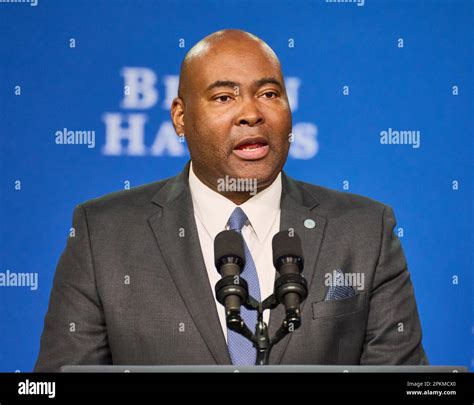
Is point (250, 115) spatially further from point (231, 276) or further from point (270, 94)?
point (231, 276)

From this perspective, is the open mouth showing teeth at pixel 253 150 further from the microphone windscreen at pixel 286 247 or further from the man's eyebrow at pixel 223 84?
the microphone windscreen at pixel 286 247

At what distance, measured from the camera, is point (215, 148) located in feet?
6.90

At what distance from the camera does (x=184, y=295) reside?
6.39 ft

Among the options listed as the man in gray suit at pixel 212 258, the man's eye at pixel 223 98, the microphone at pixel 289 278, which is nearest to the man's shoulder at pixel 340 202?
the man in gray suit at pixel 212 258

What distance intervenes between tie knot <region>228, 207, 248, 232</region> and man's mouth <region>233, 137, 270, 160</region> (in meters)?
0.13

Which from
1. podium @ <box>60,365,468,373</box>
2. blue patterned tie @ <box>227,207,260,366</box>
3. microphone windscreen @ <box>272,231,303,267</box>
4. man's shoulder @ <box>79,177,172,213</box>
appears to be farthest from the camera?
man's shoulder @ <box>79,177,172,213</box>

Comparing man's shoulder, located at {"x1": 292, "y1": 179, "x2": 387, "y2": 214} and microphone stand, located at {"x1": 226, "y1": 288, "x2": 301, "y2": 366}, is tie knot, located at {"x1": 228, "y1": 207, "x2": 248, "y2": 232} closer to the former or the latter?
man's shoulder, located at {"x1": 292, "y1": 179, "x2": 387, "y2": 214}

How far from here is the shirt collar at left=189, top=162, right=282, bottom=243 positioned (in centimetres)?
208

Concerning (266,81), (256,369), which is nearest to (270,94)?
(266,81)

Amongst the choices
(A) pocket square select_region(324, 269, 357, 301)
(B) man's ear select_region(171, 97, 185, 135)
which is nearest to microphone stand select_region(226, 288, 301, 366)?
(A) pocket square select_region(324, 269, 357, 301)

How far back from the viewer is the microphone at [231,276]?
52.3 inches

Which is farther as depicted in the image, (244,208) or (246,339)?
(244,208)

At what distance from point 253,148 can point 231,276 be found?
719 mm

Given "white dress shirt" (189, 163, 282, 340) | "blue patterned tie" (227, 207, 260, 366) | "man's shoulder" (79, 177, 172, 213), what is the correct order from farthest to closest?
"man's shoulder" (79, 177, 172, 213)
"white dress shirt" (189, 163, 282, 340)
"blue patterned tie" (227, 207, 260, 366)
